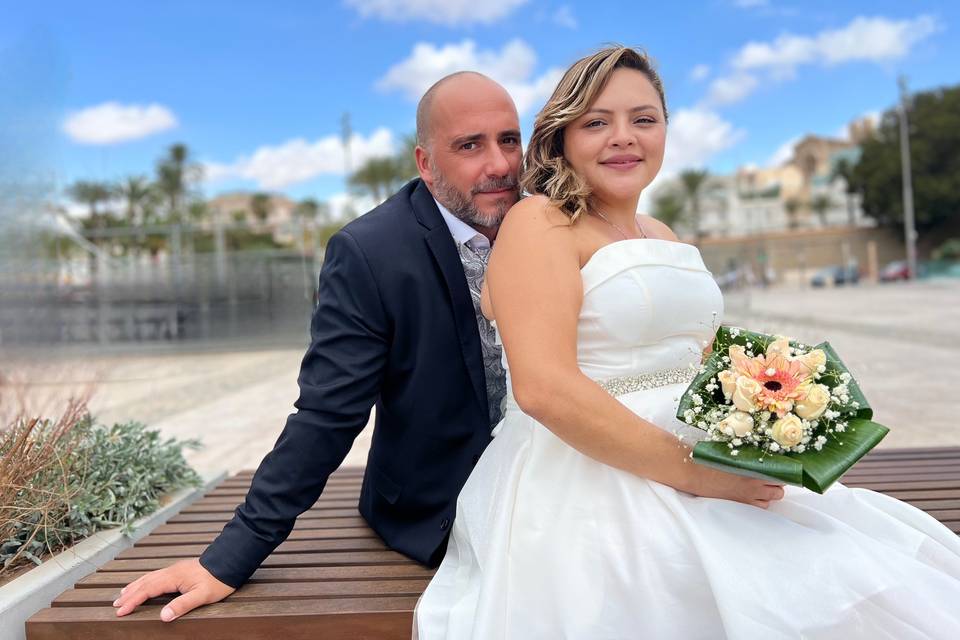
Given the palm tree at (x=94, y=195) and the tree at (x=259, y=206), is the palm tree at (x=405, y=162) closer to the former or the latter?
the palm tree at (x=94, y=195)

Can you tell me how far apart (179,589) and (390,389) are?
0.81 m

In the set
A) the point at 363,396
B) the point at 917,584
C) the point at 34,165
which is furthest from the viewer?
the point at 34,165

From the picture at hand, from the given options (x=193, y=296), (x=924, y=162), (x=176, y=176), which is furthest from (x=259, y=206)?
(x=193, y=296)

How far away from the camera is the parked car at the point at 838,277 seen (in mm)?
46188

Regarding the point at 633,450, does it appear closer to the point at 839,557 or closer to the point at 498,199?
the point at 839,557

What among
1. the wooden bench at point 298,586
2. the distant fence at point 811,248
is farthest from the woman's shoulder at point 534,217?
the distant fence at point 811,248

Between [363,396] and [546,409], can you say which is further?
[363,396]

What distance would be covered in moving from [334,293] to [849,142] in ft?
340

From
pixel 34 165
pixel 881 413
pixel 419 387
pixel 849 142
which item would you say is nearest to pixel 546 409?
pixel 419 387

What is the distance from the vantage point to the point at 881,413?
7141mm

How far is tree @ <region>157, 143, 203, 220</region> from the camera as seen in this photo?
59250 mm

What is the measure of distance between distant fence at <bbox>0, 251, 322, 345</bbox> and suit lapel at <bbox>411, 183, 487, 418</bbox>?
15735 millimetres

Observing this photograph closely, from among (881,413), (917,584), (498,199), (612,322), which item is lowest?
(881,413)

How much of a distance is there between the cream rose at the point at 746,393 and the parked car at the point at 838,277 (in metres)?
49.1
